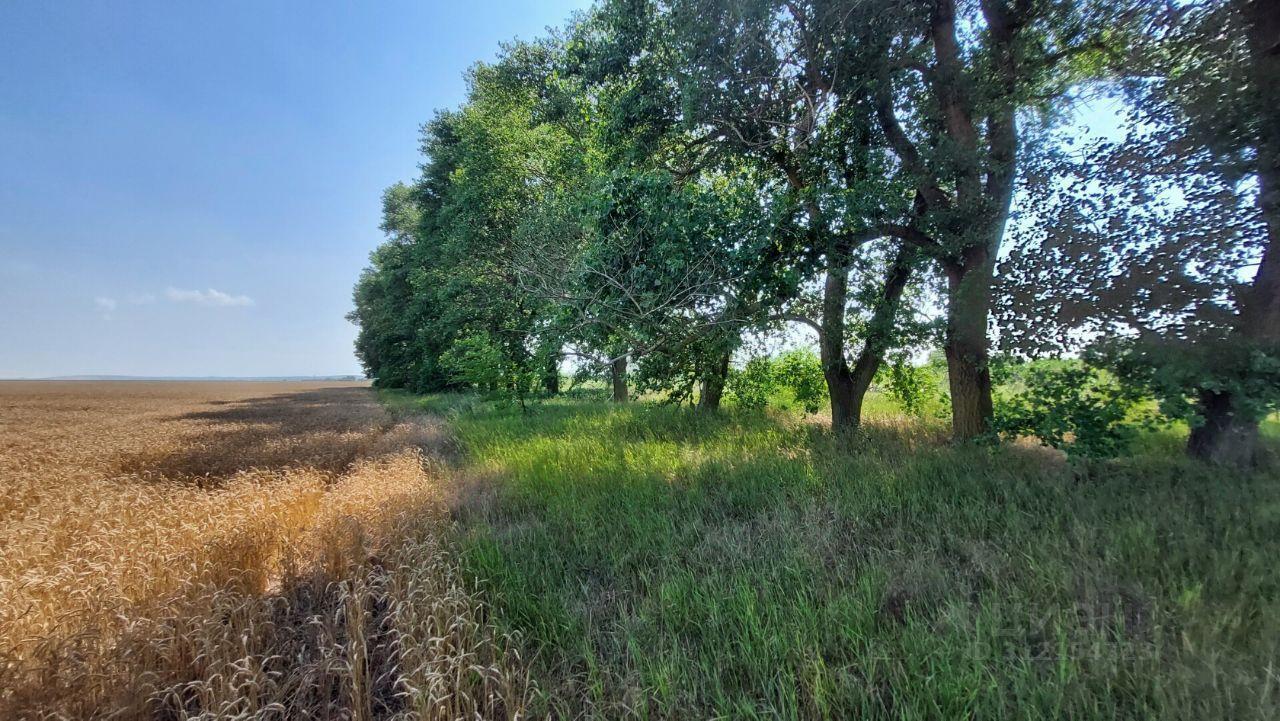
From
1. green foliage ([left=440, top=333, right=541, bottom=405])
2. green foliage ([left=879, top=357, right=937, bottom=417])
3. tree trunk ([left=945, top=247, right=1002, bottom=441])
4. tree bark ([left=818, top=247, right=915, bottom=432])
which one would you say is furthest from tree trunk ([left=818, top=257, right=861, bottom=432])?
green foliage ([left=440, top=333, right=541, bottom=405])

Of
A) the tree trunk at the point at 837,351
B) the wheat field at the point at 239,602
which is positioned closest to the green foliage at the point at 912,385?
the tree trunk at the point at 837,351

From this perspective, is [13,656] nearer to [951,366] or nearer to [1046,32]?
[951,366]

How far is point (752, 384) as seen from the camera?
1106 centimetres

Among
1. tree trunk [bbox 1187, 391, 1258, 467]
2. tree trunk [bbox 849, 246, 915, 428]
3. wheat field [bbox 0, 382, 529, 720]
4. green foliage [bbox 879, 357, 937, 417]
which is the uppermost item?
tree trunk [bbox 849, 246, 915, 428]

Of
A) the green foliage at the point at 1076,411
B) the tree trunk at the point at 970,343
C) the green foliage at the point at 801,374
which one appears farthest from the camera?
the green foliage at the point at 801,374

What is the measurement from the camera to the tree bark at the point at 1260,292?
4664mm

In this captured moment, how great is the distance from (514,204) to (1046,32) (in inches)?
578

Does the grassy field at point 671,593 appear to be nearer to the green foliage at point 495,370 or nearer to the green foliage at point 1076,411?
the green foliage at point 1076,411

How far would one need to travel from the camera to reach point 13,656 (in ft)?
8.63

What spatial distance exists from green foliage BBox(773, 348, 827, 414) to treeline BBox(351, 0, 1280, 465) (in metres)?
1.77

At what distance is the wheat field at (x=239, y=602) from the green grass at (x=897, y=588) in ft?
1.67

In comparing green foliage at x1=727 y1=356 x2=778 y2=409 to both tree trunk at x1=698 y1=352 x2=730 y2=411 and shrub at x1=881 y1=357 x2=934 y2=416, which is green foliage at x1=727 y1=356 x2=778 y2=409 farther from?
shrub at x1=881 y1=357 x2=934 y2=416

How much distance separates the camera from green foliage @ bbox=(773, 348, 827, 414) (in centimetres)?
1113

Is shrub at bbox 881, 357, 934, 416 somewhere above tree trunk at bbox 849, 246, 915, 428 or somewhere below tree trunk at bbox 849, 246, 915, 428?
below
